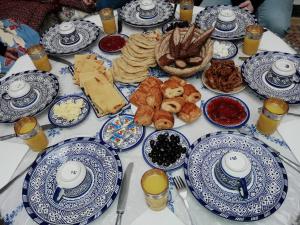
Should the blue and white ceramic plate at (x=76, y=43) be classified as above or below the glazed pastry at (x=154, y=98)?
above

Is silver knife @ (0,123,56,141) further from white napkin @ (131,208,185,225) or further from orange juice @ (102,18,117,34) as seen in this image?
orange juice @ (102,18,117,34)

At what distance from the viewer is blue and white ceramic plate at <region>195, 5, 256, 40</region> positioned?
6.42 ft

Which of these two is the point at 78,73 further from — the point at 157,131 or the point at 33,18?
the point at 33,18

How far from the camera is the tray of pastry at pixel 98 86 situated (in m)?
1.60

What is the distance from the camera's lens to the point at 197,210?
121 cm

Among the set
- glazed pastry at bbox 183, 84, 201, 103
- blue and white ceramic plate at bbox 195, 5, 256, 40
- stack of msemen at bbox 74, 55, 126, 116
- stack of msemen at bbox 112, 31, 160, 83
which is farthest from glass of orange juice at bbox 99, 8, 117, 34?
glazed pastry at bbox 183, 84, 201, 103

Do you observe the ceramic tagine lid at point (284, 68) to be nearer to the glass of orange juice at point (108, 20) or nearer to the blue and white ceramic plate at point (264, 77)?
the blue and white ceramic plate at point (264, 77)

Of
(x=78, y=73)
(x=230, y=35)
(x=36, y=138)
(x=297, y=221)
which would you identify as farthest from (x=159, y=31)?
(x=297, y=221)

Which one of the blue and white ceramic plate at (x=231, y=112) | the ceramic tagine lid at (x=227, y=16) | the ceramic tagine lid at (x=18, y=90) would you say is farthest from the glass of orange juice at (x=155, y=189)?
the ceramic tagine lid at (x=227, y=16)

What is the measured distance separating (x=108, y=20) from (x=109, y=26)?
0.16 feet

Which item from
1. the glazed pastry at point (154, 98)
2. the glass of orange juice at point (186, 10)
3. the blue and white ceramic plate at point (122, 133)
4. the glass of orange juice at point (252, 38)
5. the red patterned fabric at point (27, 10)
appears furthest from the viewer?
the red patterned fabric at point (27, 10)

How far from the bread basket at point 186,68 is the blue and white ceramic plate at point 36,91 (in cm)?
65

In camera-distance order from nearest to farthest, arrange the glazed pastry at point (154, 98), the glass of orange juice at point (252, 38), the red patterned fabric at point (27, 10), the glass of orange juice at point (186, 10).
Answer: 1. the glazed pastry at point (154, 98)
2. the glass of orange juice at point (252, 38)
3. the glass of orange juice at point (186, 10)
4. the red patterned fabric at point (27, 10)

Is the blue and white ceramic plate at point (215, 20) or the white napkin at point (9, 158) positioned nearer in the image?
the white napkin at point (9, 158)
